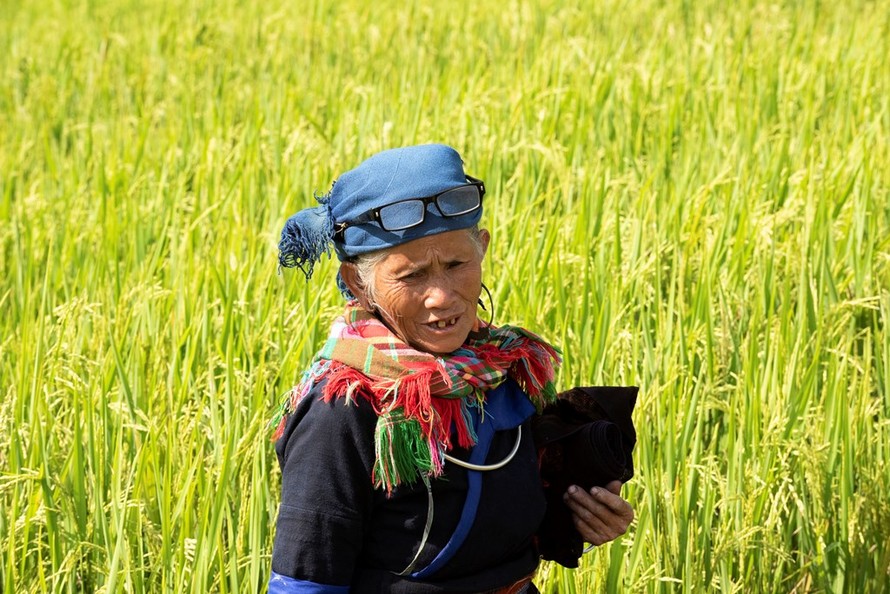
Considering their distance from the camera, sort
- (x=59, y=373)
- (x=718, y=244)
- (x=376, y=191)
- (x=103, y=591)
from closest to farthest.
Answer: (x=376, y=191) < (x=103, y=591) < (x=59, y=373) < (x=718, y=244)

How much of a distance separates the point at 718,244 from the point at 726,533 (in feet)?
3.83

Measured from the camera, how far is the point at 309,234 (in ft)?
5.65

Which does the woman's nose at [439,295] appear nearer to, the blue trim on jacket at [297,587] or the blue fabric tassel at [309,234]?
the blue fabric tassel at [309,234]

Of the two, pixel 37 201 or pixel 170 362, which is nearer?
pixel 170 362

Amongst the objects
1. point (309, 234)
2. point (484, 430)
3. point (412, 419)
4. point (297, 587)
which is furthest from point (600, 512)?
point (309, 234)

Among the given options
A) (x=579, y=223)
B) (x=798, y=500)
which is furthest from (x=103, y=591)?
(x=579, y=223)

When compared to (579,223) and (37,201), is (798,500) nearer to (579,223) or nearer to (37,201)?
(579,223)

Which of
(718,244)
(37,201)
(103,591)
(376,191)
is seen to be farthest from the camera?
(37,201)

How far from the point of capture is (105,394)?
8.46 feet

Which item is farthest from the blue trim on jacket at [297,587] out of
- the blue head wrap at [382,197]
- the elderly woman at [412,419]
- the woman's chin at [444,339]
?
the blue head wrap at [382,197]

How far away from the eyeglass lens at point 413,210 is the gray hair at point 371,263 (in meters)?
0.05

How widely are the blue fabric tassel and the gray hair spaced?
5 centimetres

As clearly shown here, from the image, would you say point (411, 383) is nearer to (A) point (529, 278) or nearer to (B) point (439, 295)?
(B) point (439, 295)

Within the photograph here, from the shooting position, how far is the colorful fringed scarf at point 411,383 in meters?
1.59
